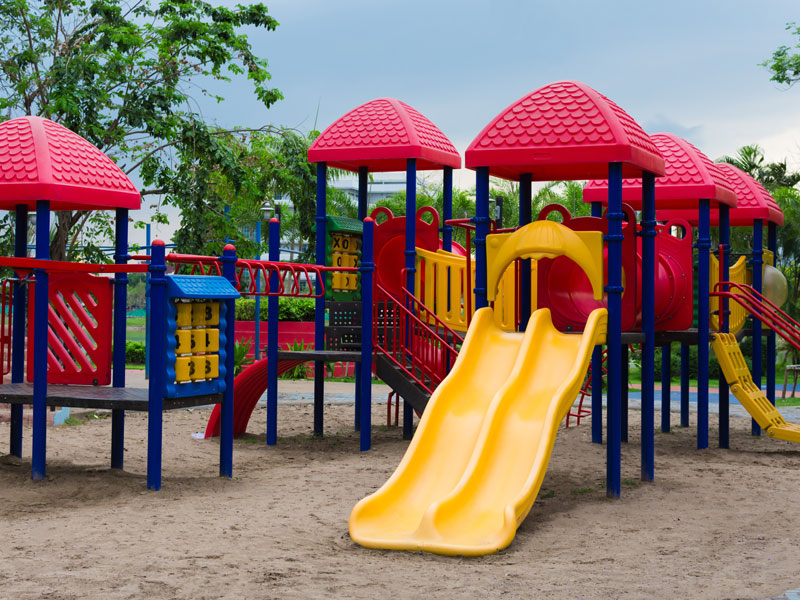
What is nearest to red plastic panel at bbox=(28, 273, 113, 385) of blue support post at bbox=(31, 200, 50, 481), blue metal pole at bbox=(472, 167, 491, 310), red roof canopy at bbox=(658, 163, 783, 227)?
blue support post at bbox=(31, 200, 50, 481)

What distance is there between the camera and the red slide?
39.0 feet

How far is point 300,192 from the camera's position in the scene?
21312 mm

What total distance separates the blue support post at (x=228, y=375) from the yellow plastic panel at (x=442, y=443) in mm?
2017

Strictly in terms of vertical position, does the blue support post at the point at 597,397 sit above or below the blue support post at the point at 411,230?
below

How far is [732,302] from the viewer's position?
1281 cm

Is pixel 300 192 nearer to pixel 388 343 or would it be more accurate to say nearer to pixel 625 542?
A: pixel 388 343

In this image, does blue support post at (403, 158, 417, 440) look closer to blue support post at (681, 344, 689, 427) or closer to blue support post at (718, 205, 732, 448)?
blue support post at (718, 205, 732, 448)

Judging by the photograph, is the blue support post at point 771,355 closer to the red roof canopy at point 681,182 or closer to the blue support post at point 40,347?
the red roof canopy at point 681,182

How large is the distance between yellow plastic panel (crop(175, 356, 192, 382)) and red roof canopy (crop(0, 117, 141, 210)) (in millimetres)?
1723

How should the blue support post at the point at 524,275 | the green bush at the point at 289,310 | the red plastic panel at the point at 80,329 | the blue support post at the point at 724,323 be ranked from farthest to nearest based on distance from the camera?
the green bush at the point at 289,310 → the blue support post at the point at 724,323 → the blue support post at the point at 524,275 → the red plastic panel at the point at 80,329

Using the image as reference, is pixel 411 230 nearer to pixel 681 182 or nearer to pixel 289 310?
pixel 681 182

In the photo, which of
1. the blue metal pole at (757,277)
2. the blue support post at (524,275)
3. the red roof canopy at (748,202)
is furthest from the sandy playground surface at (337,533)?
the red roof canopy at (748,202)

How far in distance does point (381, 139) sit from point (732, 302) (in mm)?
5095

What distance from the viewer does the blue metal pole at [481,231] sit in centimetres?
891
